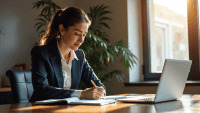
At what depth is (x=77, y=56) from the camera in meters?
1.91

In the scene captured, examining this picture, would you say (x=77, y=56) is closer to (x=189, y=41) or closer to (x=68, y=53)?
(x=68, y=53)

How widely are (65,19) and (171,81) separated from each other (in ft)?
3.02

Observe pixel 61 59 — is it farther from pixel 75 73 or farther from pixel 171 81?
pixel 171 81

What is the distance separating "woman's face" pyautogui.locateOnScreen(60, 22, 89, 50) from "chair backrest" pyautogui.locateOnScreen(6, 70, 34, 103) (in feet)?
1.25

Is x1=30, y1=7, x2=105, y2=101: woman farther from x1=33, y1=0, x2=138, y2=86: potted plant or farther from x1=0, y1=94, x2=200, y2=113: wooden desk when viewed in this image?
x1=33, y1=0, x2=138, y2=86: potted plant

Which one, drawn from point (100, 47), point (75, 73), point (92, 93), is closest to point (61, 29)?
point (75, 73)

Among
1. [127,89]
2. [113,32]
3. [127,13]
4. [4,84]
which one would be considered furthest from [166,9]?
[4,84]

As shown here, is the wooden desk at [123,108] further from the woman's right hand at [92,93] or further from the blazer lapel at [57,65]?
the blazer lapel at [57,65]

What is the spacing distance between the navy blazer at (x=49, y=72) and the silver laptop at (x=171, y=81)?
52cm

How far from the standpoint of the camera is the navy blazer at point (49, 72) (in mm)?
1465

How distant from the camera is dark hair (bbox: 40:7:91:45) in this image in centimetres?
A: 173

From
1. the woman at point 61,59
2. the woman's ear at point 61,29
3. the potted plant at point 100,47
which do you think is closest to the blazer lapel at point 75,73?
the woman at point 61,59

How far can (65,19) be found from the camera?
1759mm

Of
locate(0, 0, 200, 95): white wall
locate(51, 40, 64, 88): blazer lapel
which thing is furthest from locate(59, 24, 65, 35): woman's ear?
locate(0, 0, 200, 95): white wall
